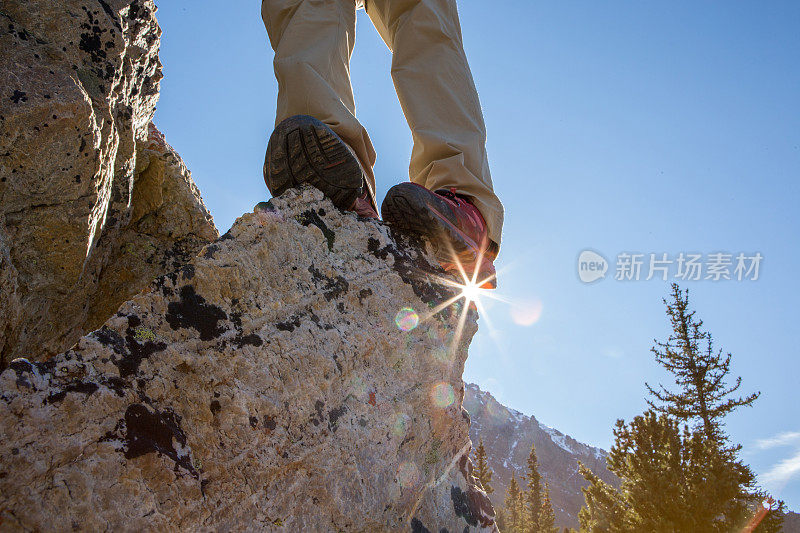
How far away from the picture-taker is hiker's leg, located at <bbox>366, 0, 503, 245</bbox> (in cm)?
218

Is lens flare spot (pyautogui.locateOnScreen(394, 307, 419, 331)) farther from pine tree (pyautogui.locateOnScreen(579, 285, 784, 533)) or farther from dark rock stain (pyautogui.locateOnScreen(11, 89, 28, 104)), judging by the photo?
pine tree (pyautogui.locateOnScreen(579, 285, 784, 533))

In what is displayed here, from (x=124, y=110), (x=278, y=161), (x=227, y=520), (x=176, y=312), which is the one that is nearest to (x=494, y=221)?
(x=278, y=161)

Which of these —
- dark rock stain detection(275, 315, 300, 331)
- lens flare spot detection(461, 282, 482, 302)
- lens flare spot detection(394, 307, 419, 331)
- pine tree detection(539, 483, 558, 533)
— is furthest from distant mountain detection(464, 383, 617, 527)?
dark rock stain detection(275, 315, 300, 331)

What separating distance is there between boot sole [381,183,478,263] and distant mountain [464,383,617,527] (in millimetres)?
123785

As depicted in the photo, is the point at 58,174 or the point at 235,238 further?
the point at 58,174

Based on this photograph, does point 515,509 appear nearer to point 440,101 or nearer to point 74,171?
point 440,101

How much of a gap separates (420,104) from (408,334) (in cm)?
118

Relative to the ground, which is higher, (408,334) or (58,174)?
(408,334)

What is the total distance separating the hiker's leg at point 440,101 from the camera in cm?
218

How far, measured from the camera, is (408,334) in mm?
1751

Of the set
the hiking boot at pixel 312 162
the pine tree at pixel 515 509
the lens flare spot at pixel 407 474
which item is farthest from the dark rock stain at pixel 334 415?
the pine tree at pixel 515 509

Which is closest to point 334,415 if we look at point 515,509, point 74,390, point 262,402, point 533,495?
point 262,402

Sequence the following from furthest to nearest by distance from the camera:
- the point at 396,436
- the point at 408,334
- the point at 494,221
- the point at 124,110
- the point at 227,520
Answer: the point at 124,110
the point at 494,221
the point at 408,334
the point at 396,436
the point at 227,520

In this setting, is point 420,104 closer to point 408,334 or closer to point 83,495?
point 408,334
